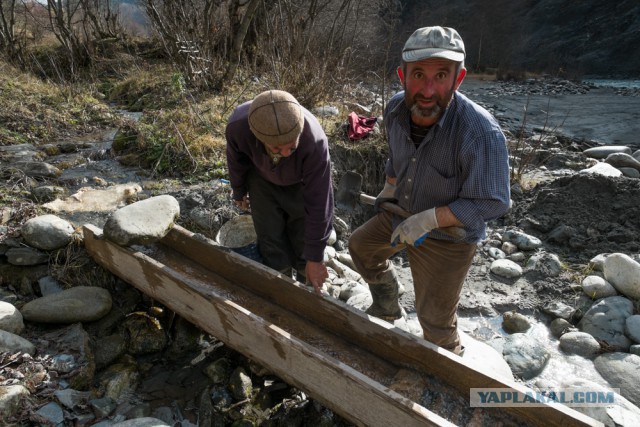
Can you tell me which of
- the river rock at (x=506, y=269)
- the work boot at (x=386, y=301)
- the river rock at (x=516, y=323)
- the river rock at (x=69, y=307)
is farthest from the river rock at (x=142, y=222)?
the river rock at (x=506, y=269)

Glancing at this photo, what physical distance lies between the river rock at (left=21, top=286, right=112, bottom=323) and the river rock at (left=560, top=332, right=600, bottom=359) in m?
3.59

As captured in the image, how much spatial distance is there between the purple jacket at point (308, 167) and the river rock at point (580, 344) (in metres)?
2.20

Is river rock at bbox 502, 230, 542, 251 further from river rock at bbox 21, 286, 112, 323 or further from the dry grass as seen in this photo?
the dry grass

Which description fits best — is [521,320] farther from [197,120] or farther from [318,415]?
[197,120]

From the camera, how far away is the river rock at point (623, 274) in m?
3.60

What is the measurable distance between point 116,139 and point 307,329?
3.97 meters

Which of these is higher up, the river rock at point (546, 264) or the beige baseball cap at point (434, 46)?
the beige baseball cap at point (434, 46)

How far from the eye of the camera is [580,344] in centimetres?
330

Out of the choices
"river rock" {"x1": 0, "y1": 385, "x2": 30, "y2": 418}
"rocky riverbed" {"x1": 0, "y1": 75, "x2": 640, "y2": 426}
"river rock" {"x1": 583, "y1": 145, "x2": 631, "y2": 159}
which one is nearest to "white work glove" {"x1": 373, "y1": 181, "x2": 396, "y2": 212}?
"rocky riverbed" {"x1": 0, "y1": 75, "x2": 640, "y2": 426}

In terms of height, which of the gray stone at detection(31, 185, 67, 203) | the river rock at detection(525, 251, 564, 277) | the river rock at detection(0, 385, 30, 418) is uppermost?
the gray stone at detection(31, 185, 67, 203)

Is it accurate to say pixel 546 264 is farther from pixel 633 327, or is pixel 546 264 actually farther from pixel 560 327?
pixel 633 327

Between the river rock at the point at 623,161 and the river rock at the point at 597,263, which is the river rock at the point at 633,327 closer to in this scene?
the river rock at the point at 597,263

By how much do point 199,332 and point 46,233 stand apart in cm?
147

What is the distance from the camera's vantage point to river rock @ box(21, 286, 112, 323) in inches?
119
